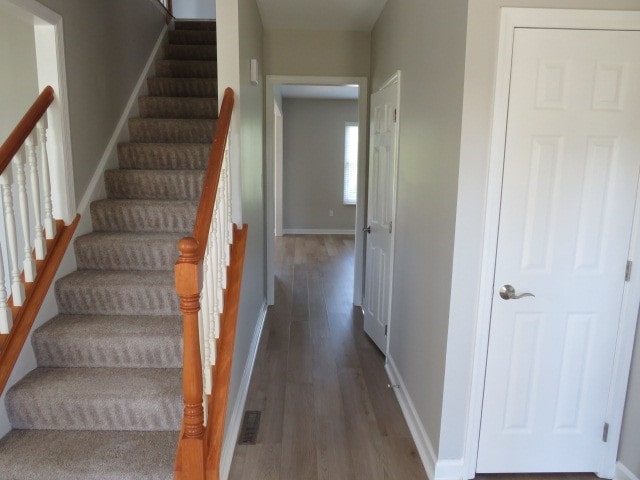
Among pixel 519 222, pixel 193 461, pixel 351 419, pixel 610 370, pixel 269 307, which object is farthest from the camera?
pixel 269 307

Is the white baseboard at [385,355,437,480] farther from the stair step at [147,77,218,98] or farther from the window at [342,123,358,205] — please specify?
the window at [342,123,358,205]

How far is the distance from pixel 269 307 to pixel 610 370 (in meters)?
3.03

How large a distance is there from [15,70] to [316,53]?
94.9 inches

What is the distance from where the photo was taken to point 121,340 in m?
2.16

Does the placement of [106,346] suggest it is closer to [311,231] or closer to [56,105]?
[56,105]

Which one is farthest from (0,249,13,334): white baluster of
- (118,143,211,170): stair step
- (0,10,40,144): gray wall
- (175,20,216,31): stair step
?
(175,20,216,31): stair step

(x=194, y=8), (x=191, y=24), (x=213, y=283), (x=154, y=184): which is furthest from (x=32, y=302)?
(x=194, y=8)

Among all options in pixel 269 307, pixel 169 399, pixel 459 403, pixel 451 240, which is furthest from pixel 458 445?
pixel 269 307

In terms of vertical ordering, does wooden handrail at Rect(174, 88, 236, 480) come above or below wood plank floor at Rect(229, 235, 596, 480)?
above

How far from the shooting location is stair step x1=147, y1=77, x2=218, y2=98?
3803 mm

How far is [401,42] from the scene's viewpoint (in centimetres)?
279

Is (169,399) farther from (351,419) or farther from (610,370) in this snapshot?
(610,370)

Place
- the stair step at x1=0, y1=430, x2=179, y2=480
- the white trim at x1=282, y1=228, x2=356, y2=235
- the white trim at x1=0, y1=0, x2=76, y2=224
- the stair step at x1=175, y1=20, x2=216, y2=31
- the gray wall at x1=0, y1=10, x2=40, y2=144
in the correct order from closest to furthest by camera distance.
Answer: the stair step at x1=0, y1=430, x2=179, y2=480, the white trim at x1=0, y1=0, x2=76, y2=224, the gray wall at x1=0, y1=10, x2=40, y2=144, the stair step at x1=175, y1=20, x2=216, y2=31, the white trim at x1=282, y1=228, x2=356, y2=235

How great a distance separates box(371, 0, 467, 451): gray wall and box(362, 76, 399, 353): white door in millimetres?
167
